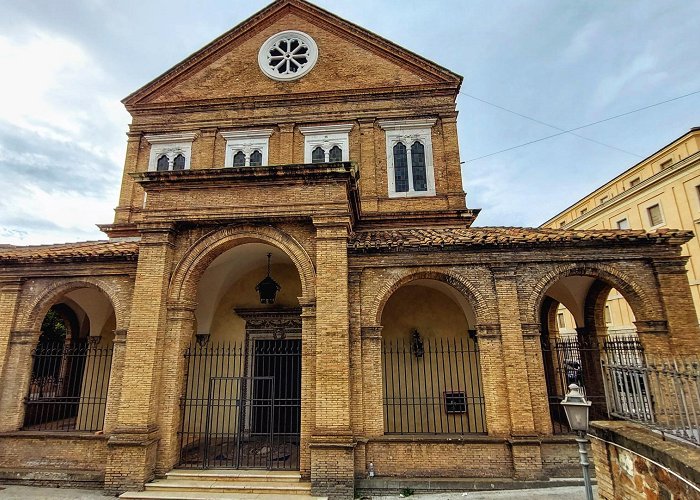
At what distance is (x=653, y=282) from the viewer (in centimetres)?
865

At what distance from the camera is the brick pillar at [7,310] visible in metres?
9.43

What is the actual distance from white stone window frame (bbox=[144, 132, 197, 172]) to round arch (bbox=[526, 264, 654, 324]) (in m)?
12.2

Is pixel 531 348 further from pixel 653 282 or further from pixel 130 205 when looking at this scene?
pixel 130 205

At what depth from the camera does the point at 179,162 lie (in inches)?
565

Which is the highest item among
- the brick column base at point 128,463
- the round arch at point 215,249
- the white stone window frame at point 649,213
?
the white stone window frame at point 649,213

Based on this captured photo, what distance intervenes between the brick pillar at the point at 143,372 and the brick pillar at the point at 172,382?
0.41ft

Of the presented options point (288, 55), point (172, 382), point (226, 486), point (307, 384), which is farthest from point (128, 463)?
point (288, 55)

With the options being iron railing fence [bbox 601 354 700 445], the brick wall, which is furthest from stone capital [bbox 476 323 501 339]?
the brick wall

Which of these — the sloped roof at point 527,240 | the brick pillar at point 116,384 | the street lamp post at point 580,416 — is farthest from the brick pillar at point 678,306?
the brick pillar at point 116,384

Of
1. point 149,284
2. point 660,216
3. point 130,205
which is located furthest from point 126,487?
point 660,216

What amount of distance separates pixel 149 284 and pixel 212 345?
3.41 meters

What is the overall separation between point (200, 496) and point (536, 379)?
276 inches

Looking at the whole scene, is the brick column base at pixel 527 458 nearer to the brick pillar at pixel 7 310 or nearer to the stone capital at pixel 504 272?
the stone capital at pixel 504 272

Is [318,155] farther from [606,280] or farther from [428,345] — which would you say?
[606,280]
